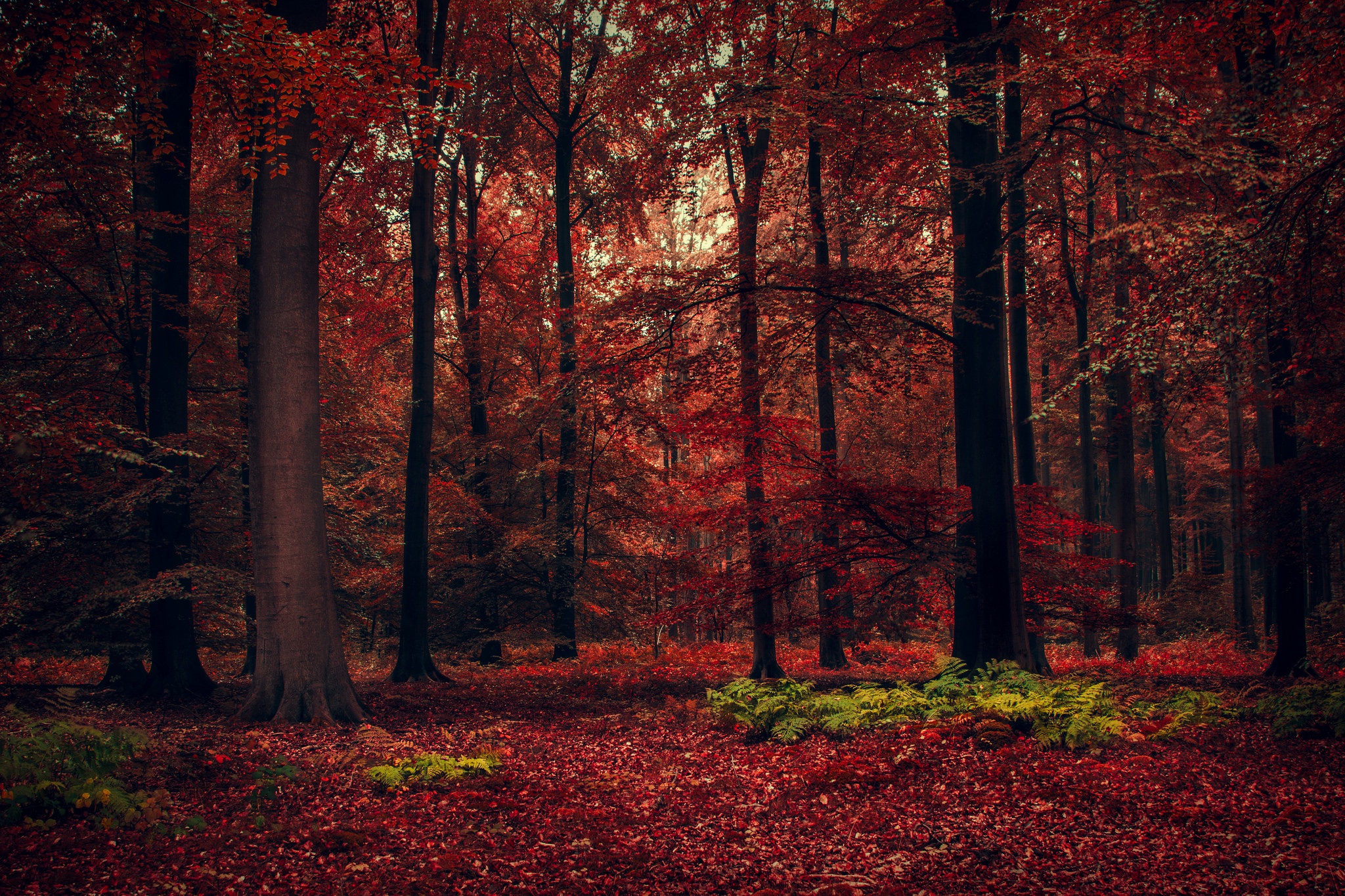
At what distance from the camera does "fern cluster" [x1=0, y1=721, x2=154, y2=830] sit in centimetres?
408

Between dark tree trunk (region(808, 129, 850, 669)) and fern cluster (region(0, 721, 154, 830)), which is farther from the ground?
dark tree trunk (region(808, 129, 850, 669))

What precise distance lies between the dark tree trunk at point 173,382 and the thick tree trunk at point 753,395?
7.65 m

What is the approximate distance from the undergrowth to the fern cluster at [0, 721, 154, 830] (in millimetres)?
5085

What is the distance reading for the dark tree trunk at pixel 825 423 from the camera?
911 centimetres

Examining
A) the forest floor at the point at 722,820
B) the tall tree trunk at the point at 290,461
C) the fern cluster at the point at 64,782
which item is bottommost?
the forest floor at the point at 722,820

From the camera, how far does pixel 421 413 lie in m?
12.1

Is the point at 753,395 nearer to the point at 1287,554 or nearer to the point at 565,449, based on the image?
the point at 565,449

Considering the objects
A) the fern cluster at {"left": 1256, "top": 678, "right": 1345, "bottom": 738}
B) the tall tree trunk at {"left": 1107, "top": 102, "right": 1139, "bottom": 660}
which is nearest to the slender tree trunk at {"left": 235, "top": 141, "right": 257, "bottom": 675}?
the fern cluster at {"left": 1256, "top": 678, "right": 1345, "bottom": 738}

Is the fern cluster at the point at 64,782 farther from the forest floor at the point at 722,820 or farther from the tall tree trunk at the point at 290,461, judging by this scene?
the tall tree trunk at the point at 290,461

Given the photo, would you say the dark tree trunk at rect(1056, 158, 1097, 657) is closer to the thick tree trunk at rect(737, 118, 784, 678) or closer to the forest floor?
the thick tree trunk at rect(737, 118, 784, 678)

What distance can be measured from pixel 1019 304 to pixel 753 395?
12.3 feet

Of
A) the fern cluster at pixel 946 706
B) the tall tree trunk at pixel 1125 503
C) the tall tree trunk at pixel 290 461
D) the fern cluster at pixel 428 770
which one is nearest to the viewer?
the fern cluster at pixel 428 770

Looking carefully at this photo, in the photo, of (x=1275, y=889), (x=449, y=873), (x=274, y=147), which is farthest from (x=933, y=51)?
(x=449, y=873)

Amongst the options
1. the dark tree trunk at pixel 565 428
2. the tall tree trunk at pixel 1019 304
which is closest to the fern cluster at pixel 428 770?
the tall tree trunk at pixel 1019 304
